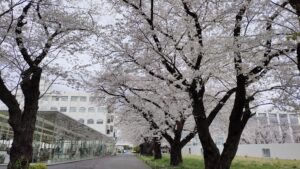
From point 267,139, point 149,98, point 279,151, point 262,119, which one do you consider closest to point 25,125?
point 149,98

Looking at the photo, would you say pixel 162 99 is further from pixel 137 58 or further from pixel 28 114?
pixel 28 114

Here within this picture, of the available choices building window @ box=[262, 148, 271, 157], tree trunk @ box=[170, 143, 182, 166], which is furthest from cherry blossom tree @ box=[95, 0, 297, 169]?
building window @ box=[262, 148, 271, 157]

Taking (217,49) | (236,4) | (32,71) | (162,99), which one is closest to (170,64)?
(217,49)

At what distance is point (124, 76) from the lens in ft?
49.8

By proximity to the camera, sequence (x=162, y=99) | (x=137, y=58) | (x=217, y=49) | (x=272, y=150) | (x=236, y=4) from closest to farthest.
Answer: (x=236, y=4) < (x=217, y=49) < (x=137, y=58) < (x=162, y=99) < (x=272, y=150)

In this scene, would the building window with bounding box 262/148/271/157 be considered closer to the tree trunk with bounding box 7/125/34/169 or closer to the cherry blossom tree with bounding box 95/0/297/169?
the cherry blossom tree with bounding box 95/0/297/169

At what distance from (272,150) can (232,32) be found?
64.0 ft

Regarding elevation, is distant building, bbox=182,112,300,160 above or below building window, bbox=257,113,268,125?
below

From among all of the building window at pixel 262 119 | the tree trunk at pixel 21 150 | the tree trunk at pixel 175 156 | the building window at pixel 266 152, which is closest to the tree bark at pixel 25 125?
the tree trunk at pixel 21 150

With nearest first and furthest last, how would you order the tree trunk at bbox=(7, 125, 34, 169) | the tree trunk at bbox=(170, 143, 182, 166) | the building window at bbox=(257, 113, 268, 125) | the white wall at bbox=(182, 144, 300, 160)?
the tree trunk at bbox=(7, 125, 34, 169) → the tree trunk at bbox=(170, 143, 182, 166) → the white wall at bbox=(182, 144, 300, 160) → the building window at bbox=(257, 113, 268, 125)

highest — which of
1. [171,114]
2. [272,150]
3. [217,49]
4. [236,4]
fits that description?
[236,4]

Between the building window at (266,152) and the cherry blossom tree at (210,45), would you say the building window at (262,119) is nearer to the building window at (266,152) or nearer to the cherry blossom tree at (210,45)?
the building window at (266,152)

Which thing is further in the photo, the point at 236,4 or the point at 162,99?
the point at 162,99

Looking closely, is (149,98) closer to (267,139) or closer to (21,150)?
(21,150)
